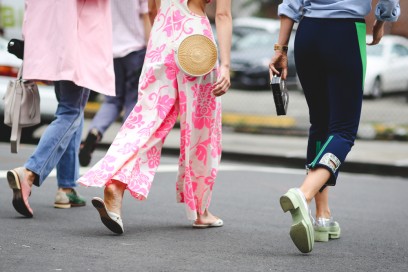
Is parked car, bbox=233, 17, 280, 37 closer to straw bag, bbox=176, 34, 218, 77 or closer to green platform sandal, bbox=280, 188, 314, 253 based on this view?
straw bag, bbox=176, 34, 218, 77

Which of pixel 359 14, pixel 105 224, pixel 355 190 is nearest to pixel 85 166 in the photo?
pixel 355 190

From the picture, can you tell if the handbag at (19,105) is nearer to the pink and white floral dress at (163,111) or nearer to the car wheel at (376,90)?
the pink and white floral dress at (163,111)

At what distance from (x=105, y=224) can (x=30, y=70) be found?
1.26m

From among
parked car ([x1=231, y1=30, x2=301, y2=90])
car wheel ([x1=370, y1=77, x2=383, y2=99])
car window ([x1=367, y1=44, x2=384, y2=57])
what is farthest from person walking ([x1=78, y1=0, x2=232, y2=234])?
parked car ([x1=231, y1=30, x2=301, y2=90])

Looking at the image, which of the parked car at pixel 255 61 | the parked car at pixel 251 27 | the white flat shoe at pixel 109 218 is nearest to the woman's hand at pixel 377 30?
the white flat shoe at pixel 109 218

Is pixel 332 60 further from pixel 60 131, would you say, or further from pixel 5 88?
pixel 5 88

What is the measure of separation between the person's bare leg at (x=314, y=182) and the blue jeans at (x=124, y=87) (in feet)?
11.2

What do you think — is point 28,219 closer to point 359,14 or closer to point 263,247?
point 263,247

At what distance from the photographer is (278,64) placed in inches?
214

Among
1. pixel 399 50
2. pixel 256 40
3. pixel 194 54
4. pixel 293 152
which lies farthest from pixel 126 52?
pixel 256 40

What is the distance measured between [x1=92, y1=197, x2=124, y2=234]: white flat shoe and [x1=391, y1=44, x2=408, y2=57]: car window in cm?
1408

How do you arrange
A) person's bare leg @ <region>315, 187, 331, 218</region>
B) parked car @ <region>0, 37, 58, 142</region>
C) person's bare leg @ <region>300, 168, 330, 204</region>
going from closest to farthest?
person's bare leg @ <region>300, 168, 330, 204</region> → person's bare leg @ <region>315, 187, 331, 218</region> → parked car @ <region>0, 37, 58, 142</region>

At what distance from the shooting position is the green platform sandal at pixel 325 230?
5.68m

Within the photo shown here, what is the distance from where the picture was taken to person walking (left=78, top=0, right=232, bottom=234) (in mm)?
5355
